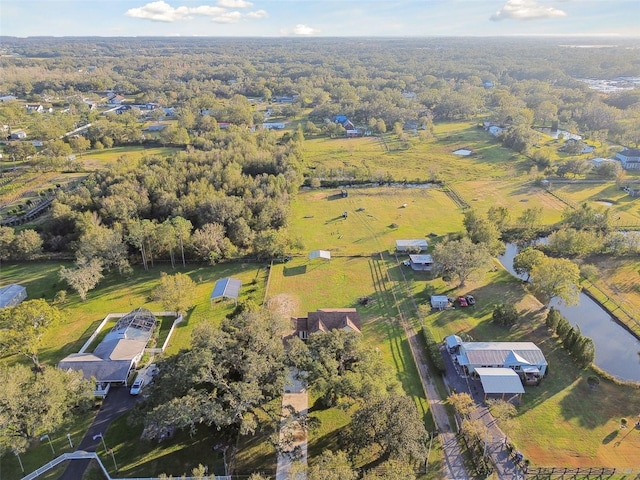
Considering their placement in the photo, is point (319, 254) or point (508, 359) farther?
point (319, 254)

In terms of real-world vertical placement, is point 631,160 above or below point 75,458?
above

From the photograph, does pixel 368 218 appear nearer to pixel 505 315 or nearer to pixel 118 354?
pixel 505 315

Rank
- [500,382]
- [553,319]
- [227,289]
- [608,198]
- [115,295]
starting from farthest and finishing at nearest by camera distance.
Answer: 1. [608,198]
2. [115,295]
3. [227,289]
4. [553,319]
5. [500,382]

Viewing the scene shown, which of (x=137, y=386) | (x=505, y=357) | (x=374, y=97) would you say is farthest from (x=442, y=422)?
(x=374, y=97)

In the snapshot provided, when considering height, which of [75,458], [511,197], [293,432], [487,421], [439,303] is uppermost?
[511,197]

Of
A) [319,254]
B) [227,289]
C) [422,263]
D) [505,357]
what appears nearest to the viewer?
[505,357]

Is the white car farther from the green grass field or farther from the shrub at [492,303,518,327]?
the shrub at [492,303,518,327]
